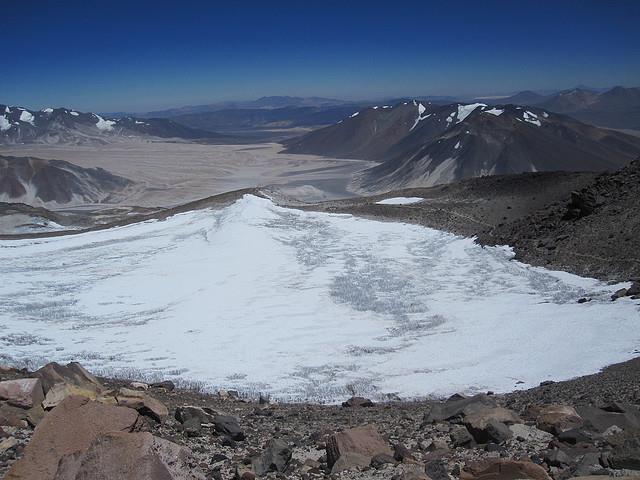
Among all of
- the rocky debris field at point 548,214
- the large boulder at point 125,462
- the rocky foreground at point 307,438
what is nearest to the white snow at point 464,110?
the rocky debris field at point 548,214

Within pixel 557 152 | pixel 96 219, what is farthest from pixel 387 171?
pixel 96 219

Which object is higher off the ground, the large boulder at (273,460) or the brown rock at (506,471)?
the brown rock at (506,471)

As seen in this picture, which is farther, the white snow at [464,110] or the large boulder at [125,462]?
the white snow at [464,110]

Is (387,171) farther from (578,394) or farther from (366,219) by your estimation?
(578,394)

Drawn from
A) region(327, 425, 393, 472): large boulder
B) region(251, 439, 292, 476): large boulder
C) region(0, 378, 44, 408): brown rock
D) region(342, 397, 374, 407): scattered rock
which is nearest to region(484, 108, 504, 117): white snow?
region(342, 397, 374, 407): scattered rock

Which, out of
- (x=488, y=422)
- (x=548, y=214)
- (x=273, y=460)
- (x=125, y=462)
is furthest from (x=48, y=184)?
(x=125, y=462)

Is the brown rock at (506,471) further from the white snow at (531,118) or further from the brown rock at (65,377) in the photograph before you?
the white snow at (531,118)

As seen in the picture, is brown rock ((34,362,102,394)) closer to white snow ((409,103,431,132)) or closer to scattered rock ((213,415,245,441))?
scattered rock ((213,415,245,441))
